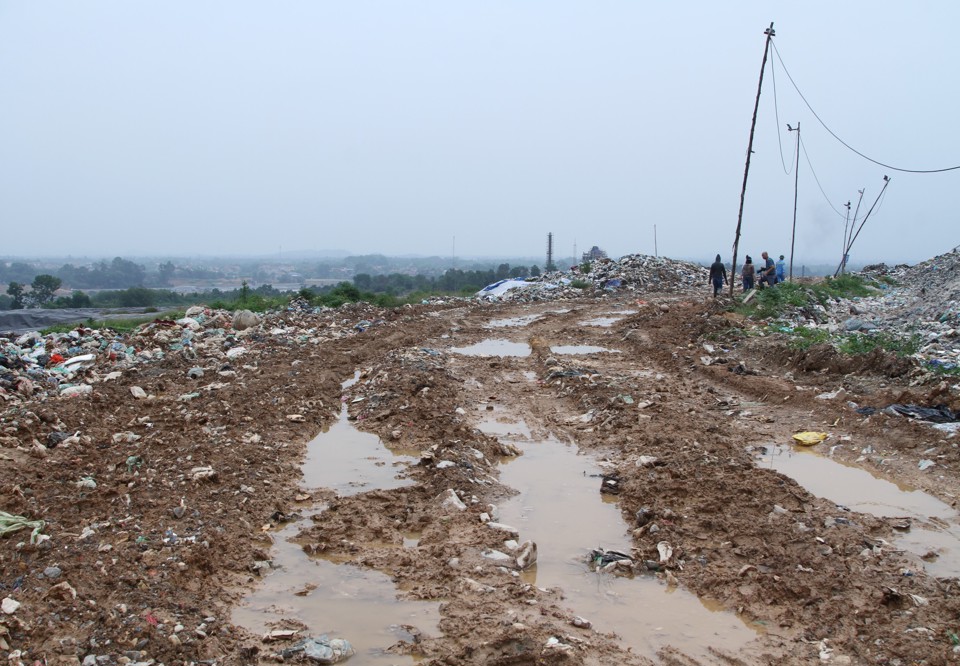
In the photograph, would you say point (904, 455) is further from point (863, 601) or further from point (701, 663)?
point (701, 663)

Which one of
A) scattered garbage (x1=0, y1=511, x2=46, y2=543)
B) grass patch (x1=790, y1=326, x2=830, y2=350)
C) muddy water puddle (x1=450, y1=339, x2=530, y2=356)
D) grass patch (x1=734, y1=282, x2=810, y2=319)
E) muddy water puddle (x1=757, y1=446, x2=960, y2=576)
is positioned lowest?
muddy water puddle (x1=757, y1=446, x2=960, y2=576)

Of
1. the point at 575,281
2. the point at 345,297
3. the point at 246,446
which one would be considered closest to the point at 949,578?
the point at 246,446

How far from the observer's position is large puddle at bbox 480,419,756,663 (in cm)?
329

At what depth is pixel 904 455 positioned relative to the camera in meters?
5.52

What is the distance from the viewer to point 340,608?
3.54 m

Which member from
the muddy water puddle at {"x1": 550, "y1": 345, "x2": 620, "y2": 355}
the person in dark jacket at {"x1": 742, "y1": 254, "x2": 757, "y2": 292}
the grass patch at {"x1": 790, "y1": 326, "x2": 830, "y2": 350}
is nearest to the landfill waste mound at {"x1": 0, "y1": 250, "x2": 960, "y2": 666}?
the grass patch at {"x1": 790, "y1": 326, "x2": 830, "y2": 350}

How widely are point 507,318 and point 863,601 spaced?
485 inches

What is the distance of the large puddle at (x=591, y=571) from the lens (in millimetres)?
3291

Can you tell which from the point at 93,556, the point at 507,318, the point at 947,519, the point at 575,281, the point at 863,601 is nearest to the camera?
the point at 863,601

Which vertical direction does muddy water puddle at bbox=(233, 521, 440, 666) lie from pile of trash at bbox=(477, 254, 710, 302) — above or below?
below

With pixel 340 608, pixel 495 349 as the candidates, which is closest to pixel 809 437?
pixel 340 608

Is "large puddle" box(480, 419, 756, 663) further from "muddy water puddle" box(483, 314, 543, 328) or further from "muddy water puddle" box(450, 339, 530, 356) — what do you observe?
"muddy water puddle" box(483, 314, 543, 328)

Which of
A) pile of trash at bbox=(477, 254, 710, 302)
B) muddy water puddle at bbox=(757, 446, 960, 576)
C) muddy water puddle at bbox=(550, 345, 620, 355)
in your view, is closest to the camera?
muddy water puddle at bbox=(757, 446, 960, 576)

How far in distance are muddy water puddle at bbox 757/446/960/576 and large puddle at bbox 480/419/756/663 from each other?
152 cm
